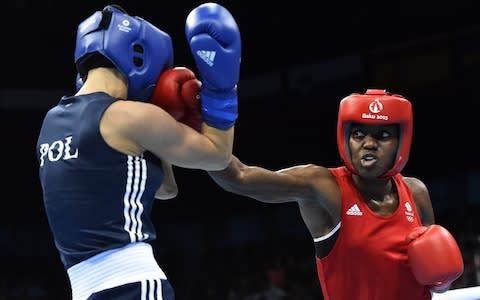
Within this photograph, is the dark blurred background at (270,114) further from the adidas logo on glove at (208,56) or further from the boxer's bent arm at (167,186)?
the adidas logo on glove at (208,56)

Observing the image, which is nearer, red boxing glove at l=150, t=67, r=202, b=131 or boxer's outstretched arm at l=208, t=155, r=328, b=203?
red boxing glove at l=150, t=67, r=202, b=131

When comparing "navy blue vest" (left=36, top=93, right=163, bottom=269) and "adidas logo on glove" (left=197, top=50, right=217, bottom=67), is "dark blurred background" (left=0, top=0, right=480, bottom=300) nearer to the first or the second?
"adidas logo on glove" (left=197, top=50, right=217, bottom=67)

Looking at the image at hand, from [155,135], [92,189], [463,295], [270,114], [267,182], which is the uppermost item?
[155,135]

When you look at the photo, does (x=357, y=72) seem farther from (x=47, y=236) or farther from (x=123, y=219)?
(x=123, y=219)

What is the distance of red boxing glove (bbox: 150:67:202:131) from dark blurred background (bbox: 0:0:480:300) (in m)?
6.35

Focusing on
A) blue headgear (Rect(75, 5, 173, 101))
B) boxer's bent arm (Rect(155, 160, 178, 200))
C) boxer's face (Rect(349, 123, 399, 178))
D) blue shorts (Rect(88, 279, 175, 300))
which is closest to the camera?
blue shorts (Rect(88, 279, 175, 300))

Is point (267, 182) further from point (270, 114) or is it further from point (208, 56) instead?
point (270, 114)

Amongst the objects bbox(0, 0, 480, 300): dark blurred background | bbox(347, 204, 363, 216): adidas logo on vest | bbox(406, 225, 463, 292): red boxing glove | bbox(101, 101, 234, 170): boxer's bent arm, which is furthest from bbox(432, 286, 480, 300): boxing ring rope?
bbox(0, 0, 480, 300): dark blurred background

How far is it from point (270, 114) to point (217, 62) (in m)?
7.94

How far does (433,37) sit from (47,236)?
5347 mm

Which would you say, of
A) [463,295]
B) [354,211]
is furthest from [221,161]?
[463,295]

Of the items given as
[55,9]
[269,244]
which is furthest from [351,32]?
[55,9]

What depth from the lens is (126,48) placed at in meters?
1.98

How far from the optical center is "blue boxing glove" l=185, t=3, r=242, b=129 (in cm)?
202
